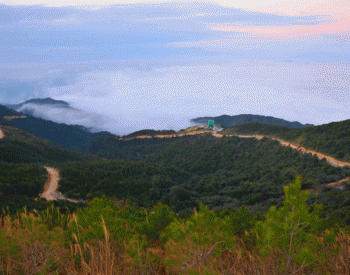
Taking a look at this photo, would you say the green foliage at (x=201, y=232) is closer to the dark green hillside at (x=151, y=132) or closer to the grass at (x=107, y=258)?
the grass at (x=107, y=258)

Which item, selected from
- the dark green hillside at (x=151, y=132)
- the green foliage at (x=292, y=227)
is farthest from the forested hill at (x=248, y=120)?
the green foliage at (x=292, y=227)

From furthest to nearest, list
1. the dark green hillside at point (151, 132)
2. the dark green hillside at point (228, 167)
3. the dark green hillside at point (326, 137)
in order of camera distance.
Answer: the dark green hillside at point (151, 132) → the dark green hillside at point (326, 137) → the dark green hillside at point (228, 167)

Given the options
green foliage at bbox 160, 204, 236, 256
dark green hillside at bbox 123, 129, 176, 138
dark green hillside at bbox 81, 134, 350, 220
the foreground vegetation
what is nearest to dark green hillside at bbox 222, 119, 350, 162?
dark green hillside at bbox 81, 134, 350, 220

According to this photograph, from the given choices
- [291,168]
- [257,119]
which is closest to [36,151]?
[291,168]

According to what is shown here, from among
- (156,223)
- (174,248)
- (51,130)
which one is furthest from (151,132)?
(174,248)

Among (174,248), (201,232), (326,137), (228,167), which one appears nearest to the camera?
(174,248)

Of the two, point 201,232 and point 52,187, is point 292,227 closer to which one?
point 201,232
